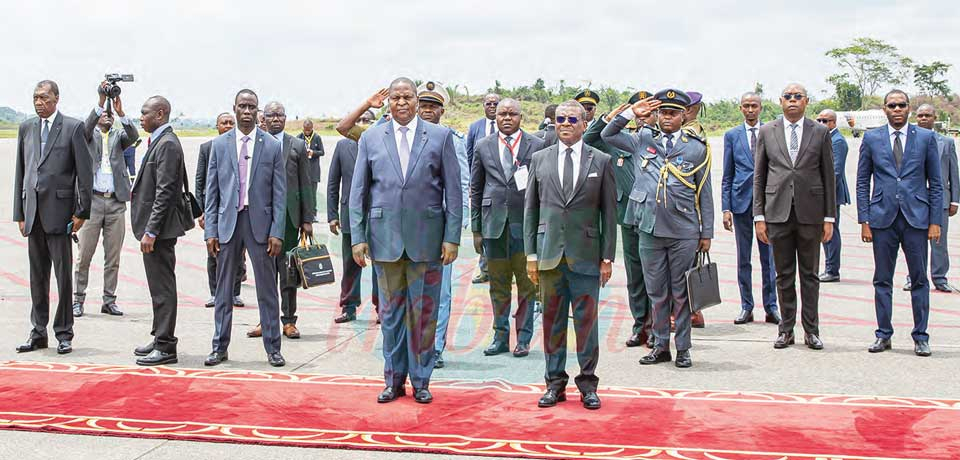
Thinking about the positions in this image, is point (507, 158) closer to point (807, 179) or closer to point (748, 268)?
point (807, 179)

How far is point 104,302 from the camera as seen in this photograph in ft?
35.1

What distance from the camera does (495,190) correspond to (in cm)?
855

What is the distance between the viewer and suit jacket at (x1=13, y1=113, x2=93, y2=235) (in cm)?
867

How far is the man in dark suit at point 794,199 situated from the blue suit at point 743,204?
1153mm

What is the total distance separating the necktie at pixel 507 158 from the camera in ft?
28.2

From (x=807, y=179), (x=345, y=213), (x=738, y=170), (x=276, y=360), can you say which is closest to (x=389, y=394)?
(x=276, y=360)

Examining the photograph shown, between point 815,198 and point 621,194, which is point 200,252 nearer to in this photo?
point 621,194

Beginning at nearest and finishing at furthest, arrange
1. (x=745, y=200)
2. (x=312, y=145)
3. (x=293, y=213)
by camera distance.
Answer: (x=293, y=213)
(x=745, y=200)
(x=312, y=145)

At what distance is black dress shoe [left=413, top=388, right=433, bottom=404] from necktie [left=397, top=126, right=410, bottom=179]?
1446mm

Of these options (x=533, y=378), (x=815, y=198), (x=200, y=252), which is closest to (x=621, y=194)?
(x=815, y=198)

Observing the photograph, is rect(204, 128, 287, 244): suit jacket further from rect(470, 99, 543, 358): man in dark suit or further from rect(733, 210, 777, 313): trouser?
rect(733, 210, 777, 313): trouser

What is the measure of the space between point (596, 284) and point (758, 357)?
2165 mm

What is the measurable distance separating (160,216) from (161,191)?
0.20 metres

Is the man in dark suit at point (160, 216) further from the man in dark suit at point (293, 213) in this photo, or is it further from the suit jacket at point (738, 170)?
the suit jacket at point (738, 170)
